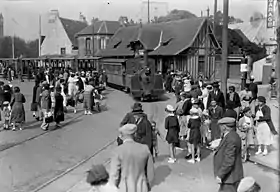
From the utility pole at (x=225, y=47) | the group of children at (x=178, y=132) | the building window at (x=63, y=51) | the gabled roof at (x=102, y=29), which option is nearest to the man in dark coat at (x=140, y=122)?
the group of children at (x=178, y=132)

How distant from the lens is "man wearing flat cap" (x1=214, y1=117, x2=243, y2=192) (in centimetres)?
425

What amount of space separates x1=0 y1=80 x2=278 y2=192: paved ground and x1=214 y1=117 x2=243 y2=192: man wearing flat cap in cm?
167

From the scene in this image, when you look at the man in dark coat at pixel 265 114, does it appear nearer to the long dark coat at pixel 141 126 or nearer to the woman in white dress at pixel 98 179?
the long dark coat at pixel 141 126

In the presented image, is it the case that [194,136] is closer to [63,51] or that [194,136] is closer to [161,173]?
[161,173]

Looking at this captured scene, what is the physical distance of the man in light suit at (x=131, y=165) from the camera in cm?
359

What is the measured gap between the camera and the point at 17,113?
1000cm

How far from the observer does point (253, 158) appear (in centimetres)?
751

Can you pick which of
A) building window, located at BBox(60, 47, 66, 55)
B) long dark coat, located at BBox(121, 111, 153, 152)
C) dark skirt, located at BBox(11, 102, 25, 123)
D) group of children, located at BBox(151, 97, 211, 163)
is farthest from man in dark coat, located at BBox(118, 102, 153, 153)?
building window, located at BBox(60, 47, 66, 55)

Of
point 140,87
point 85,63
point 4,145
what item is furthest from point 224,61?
point 85,63

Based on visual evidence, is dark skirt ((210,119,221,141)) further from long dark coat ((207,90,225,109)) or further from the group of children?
long dark coat ((207,90,225,109))

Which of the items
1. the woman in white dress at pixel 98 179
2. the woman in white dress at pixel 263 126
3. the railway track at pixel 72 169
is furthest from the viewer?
the woman in white dress at pixel 263 126

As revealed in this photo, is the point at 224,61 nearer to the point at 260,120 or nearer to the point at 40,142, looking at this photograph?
the point at 260,120

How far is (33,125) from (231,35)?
2114 cm

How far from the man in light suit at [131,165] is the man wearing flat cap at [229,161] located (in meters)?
1.00
